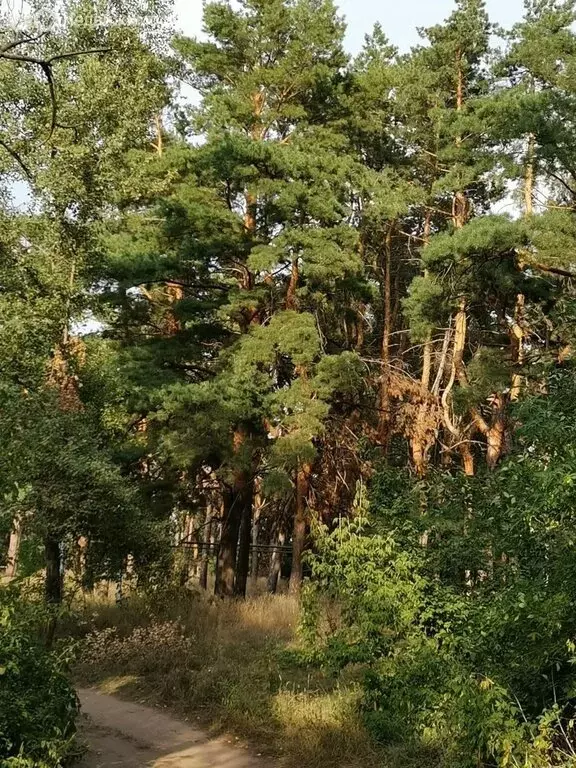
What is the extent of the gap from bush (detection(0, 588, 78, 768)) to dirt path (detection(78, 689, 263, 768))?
1.86 meters

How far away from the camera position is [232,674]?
38.0 ft

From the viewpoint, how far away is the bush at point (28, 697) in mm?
6270

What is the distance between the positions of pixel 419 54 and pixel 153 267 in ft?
37.6

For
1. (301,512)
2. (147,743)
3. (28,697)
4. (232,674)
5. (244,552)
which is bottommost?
(147,743)

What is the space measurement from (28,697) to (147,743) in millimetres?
3567

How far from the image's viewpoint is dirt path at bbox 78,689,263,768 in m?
8.76

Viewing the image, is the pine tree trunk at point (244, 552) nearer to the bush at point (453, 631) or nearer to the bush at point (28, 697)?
the bush at point (453, 631)

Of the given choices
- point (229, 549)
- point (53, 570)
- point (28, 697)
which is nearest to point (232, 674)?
point (53, 570)

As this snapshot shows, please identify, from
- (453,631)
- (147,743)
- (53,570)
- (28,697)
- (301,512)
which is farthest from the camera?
(301,512)

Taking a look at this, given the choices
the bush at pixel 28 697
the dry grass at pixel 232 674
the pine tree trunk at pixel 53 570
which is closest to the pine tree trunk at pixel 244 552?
the dry grass at pixel 232 674

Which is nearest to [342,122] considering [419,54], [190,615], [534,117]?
[419,54]

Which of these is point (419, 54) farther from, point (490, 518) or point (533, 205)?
point (490, 518)

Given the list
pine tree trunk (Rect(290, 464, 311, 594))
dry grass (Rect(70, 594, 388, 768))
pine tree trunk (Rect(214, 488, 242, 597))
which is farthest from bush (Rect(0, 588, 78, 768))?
pine tree trunk (Rect(290, 464, 311, 594))

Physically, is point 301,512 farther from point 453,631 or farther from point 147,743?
point 453,631
